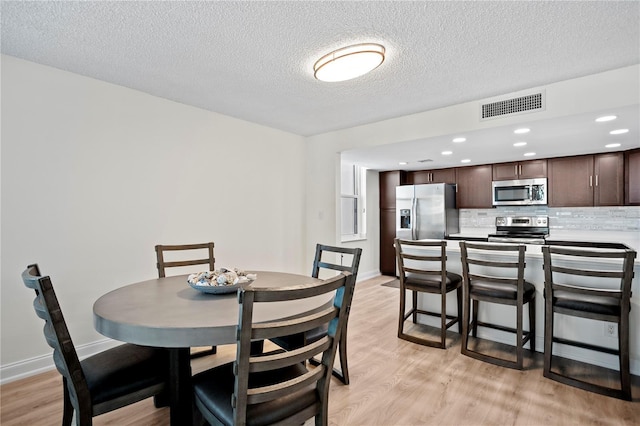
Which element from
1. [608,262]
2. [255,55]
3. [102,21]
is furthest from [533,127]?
[102,21]

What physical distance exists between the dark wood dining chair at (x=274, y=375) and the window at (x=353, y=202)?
421 cm

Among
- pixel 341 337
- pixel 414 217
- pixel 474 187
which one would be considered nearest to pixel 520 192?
pixel 474 187

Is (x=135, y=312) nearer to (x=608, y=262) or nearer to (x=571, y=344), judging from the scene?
(x=571, y=344)

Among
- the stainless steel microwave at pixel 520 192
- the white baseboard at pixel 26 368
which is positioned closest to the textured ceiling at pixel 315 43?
the white baseboard at pixel 26 368

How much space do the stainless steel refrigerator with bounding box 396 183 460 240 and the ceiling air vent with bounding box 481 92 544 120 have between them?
2.22 metres

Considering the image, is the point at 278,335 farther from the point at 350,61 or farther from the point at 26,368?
the point at 26,368

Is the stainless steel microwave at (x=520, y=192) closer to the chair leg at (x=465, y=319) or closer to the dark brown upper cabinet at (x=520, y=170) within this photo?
the dark brown upper cabinet at (x=520, y=170)

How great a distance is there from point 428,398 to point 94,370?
1901 millimetres

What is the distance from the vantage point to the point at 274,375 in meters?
1.44

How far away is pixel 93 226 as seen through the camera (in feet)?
8.91

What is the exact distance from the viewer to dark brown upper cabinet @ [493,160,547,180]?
4715 mm

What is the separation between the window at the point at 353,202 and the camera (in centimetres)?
562

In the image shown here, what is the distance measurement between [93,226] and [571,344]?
3846mm

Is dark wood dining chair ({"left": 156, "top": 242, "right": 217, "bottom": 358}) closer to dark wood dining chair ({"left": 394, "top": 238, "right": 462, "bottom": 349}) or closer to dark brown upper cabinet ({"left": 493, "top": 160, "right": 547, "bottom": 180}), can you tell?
dark wood dining chair ({"left": 394, "top": 238, "right": 462, "bottom": 349})
